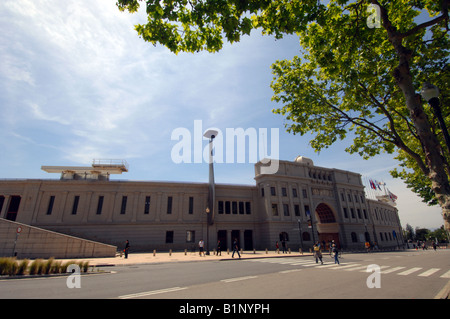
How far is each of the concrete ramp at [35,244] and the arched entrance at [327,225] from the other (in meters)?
43.4

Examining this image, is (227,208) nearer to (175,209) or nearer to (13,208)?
(175,209)

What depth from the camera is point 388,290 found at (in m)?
7.54

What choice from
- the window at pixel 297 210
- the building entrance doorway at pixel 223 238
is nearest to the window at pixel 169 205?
the building entrance doorway at pixel 223 238

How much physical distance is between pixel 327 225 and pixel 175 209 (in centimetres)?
3336

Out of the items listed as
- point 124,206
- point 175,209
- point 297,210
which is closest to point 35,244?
point 124,206

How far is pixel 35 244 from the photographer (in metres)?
22.1

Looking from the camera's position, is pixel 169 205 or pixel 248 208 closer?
pixel 169 205

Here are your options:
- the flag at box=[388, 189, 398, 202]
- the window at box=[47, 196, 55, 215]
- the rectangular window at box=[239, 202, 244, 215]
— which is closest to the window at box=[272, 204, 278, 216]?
the rectangular window at box=[239, 202, 244, 215]

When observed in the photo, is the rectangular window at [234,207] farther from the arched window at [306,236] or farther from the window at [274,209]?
the arched window at [306,236]

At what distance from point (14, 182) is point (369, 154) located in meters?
45.9

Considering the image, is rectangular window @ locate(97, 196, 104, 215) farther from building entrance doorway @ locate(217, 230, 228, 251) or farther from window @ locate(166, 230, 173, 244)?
building entrance doorway @ locate(217, 230, 228, 251)

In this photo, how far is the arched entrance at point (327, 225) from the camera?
4484 centimetres

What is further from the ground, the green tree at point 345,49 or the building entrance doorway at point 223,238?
the green tree at point 345,49
